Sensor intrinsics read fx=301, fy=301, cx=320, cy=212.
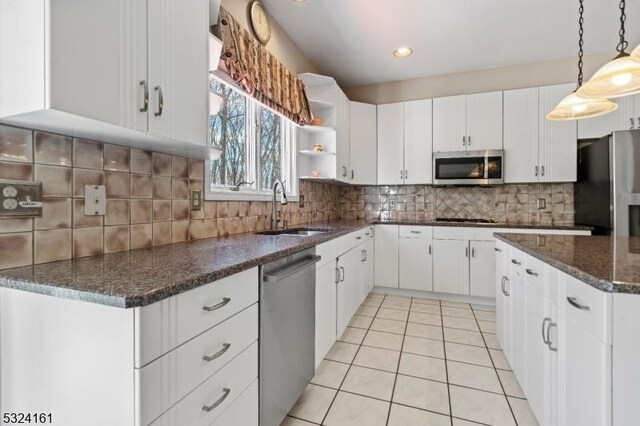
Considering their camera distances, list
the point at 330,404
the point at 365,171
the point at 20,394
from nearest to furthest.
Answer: the point at 20,394, the point at 330,404, the point at 365,171

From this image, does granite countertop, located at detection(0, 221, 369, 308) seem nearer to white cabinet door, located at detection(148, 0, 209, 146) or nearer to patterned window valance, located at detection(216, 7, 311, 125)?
white cabinet door, located at detection(148, 0, 209, 146)

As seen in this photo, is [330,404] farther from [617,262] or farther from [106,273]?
[617,262]

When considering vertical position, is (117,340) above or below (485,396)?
above

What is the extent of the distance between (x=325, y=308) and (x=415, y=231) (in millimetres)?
1858

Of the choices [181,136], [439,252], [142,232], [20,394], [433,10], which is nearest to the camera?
[20,394]

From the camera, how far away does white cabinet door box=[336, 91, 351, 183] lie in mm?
3215

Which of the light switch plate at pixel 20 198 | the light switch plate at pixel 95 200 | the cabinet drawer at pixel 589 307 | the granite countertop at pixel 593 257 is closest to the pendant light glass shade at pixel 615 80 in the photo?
the granite countertop at pixel 593 257

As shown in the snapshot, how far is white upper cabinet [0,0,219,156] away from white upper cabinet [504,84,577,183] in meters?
3.29

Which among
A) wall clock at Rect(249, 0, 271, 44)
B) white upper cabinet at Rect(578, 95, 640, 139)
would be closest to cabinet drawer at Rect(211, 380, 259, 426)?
wall clock at Rect(249, 0, 271, 44)

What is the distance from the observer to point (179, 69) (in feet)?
3.99

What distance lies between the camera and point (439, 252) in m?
3.36

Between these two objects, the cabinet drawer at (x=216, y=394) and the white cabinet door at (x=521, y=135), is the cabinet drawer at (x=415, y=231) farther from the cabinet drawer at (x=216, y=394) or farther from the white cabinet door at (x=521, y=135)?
the cabinet drawer at (x=216, y=394)

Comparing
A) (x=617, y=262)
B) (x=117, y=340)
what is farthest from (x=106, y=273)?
(x=617, y=262)

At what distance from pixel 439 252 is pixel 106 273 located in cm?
316
